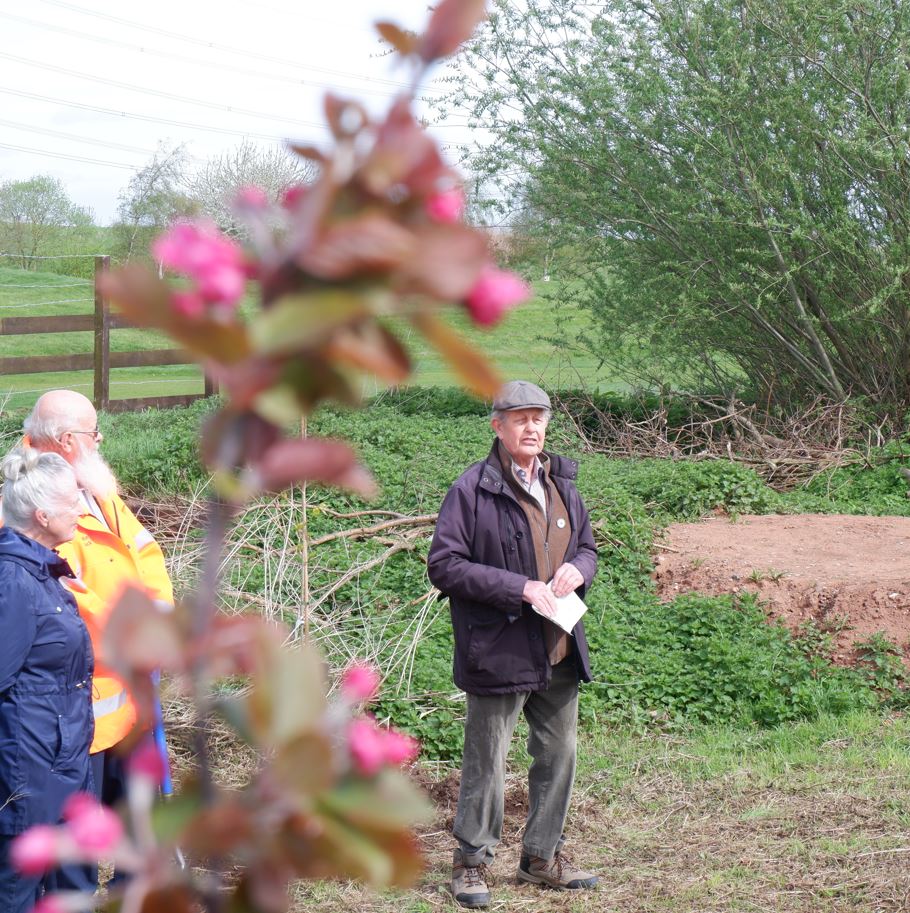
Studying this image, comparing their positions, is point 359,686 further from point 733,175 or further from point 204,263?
point 733,175

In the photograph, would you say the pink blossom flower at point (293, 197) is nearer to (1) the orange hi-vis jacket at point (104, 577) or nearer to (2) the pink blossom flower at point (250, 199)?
(2) the pink blossom flower at point (250, 199)

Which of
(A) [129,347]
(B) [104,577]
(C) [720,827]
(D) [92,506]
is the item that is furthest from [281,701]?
(A) [129,347]

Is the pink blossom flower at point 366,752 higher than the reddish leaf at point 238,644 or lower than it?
lower

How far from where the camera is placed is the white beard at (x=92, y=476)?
3811mm

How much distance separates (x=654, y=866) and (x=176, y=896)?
4.27 m

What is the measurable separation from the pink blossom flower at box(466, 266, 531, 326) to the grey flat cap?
352cm

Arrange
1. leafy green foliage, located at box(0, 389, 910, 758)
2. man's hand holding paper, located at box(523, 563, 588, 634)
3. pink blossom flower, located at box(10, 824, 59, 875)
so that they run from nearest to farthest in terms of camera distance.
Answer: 1. pink blossom flower, located at box(10, 824, 59, 875)
2. man's hand holding paper, located at box(523, 563, 588, 634)
3. leafy green foliage, located at box(0, 389, 910, 758)

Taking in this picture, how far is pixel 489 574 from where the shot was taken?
4141mm

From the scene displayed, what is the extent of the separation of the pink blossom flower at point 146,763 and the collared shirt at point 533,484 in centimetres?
365

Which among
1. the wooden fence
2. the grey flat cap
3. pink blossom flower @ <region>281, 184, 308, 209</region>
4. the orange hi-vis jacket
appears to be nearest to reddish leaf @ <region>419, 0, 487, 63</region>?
pink blossom flower @ <region>281, 184, 308, 209</region>

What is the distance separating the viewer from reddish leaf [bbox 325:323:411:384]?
0.62 metres

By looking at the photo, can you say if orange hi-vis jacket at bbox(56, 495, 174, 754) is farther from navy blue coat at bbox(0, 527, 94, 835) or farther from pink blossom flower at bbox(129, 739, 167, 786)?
pink blossom flower at bbox(129, 739, 167, 786)

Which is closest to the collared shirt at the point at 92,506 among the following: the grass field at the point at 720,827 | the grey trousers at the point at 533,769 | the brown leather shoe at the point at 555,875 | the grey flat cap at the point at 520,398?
the grey flat cap at the point at 520,398

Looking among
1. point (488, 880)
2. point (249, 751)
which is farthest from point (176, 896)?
point (249, 751)
